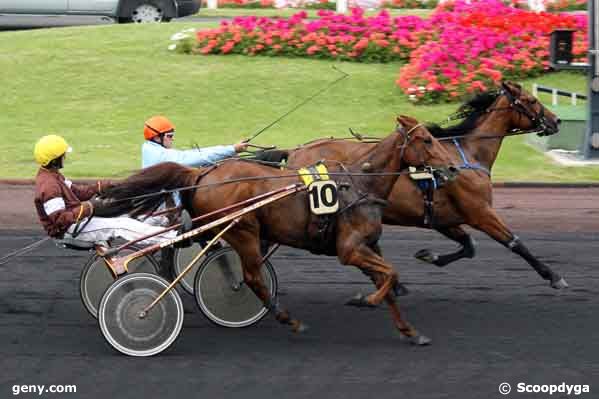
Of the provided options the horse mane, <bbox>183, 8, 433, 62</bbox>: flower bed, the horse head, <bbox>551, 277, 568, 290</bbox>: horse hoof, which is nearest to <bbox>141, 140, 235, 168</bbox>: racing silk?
the horse mane

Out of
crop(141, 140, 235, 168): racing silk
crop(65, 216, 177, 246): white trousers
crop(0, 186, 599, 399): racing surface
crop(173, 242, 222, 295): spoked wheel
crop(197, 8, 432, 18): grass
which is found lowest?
crop(0, 186, 599, 399): racing surface

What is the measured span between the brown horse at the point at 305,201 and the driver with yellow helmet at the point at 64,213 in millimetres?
231

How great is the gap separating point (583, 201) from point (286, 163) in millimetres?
5433

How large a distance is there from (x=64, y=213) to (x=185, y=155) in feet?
3.60

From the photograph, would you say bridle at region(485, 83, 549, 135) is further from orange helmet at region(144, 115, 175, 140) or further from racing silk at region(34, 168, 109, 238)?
racing silk at region(34, 168, 109, 238)

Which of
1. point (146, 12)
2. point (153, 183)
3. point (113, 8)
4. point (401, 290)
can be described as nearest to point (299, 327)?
point (401, 290)

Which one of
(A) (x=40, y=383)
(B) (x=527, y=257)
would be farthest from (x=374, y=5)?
(A) (x=40, y=383)

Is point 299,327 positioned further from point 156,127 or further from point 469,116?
point 469,116

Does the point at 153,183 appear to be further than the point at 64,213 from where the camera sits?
Yes

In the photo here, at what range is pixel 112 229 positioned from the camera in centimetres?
746

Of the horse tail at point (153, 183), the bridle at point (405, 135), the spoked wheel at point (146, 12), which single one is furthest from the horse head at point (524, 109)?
the spoked wheel at point (146, 12)

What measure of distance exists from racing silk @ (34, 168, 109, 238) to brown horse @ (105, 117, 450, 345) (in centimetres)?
29

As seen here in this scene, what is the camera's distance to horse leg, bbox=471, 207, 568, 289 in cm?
845

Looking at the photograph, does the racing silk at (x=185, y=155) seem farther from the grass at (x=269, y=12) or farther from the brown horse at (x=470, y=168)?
the grass at (x=269, y=12)
